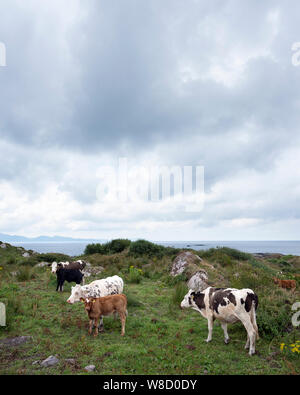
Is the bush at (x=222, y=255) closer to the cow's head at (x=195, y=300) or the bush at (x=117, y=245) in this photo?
the bush at (x=117, y=245)

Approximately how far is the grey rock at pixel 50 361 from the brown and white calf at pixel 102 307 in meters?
1.80

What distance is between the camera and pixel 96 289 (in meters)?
9.59

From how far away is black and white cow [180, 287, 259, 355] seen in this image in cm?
642

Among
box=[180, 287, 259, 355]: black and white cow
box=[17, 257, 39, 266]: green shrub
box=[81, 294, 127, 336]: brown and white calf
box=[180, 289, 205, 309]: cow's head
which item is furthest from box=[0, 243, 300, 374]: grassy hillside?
box=[17, 257, 39, 266]: green shrub

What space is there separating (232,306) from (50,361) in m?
4.96

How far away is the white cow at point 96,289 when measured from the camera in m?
9.24

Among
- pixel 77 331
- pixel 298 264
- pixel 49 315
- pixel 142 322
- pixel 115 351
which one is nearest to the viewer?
pixel 115 351

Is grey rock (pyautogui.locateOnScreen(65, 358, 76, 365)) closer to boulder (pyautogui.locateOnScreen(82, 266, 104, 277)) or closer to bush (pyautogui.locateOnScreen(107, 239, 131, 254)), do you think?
boulder (pyautogui.locateOnScreen(82, 266, 104, 277))

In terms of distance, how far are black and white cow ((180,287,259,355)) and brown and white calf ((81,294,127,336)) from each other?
2.51 metres
